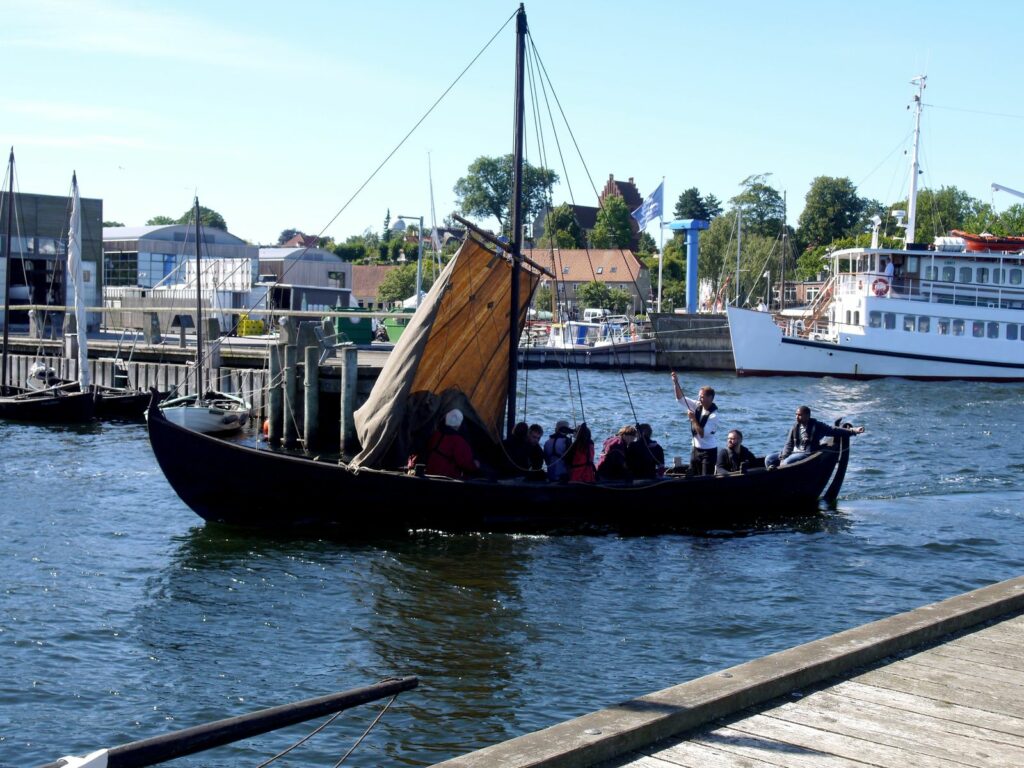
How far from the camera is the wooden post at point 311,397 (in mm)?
28922

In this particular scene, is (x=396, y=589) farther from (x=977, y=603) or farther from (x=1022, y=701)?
(x=1022, y=701)

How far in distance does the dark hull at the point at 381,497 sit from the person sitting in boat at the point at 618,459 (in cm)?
64

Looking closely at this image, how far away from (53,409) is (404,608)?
2510 cm

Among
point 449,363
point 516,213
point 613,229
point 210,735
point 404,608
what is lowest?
point 404,608

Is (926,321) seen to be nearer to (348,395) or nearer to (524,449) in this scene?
(348,395)

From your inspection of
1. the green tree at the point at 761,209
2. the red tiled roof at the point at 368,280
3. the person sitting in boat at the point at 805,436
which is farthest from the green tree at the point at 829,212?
the person sitting in boat at the point at 805,436

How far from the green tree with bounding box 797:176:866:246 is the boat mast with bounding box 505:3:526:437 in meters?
115

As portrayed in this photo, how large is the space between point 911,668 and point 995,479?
2187cm

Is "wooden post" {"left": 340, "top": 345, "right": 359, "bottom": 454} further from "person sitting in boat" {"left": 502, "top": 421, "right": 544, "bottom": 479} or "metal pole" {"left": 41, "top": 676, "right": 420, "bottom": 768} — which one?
"metal pole" {"left": 41, "top": 676, "right": 420, "bottom": 768}

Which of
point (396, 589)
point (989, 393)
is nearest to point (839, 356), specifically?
point (989, 393)

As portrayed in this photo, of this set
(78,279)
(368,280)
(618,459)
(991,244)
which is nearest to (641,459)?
(618,459)

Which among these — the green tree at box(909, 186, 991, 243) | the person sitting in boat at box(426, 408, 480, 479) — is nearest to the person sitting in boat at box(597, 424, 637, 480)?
the person sitting in boat at box(426, 408, 480, 479)

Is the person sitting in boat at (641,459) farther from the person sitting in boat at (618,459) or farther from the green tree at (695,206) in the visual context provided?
the green tree at (695,206)

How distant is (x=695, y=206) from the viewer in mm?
142375
